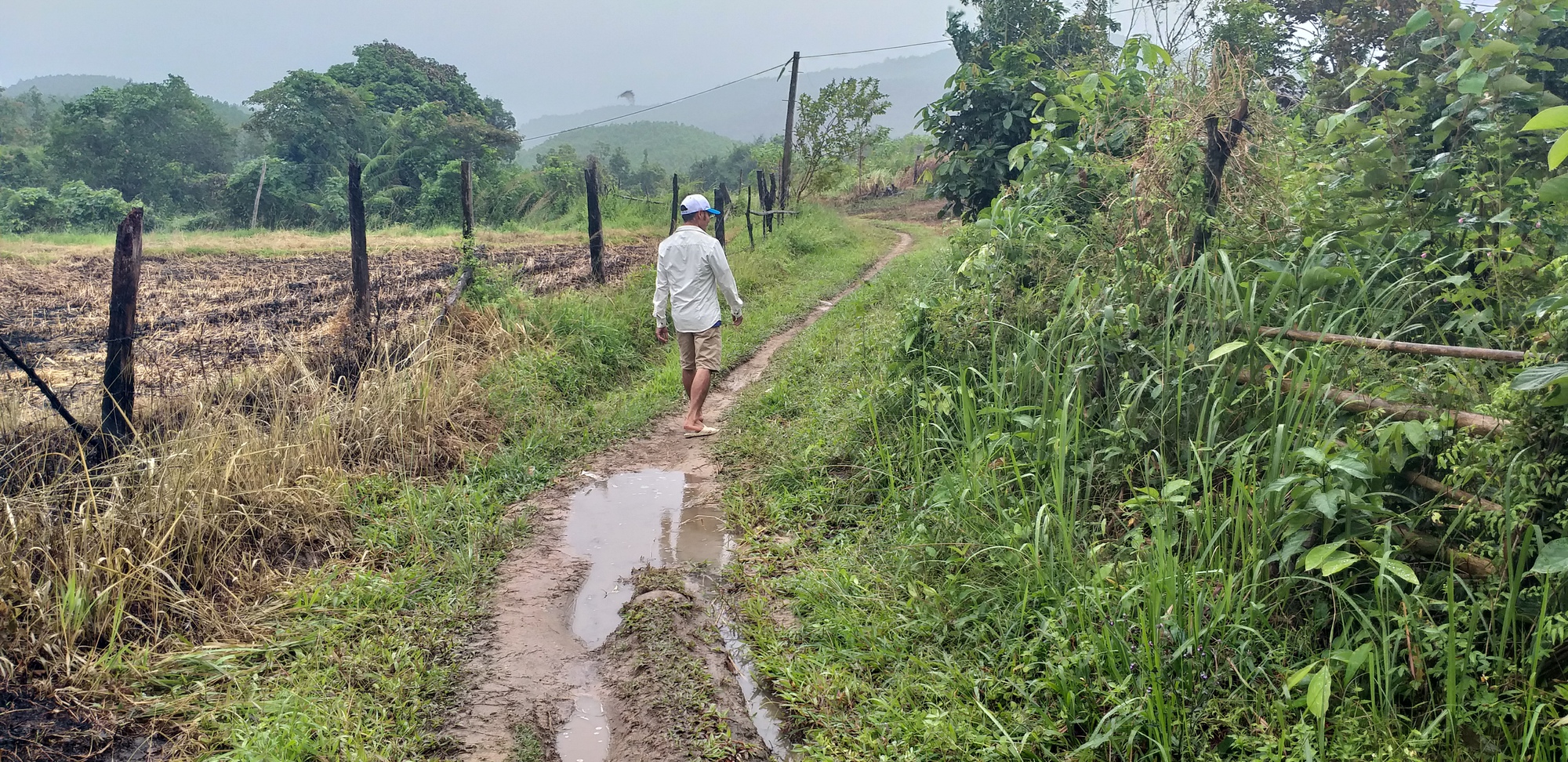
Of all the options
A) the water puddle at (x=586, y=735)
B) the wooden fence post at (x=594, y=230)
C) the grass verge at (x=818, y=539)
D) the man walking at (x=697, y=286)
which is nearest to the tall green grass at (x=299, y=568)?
the water puddle at (x=586, y=735)

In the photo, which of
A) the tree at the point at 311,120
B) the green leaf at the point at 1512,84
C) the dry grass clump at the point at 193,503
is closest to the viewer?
the green leaf at the point at 1512,84

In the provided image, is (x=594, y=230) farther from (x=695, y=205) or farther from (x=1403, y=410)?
(x=1403, y=410)

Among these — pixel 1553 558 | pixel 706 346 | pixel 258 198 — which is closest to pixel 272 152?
pixel 258 198

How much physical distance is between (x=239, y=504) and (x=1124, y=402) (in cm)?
431

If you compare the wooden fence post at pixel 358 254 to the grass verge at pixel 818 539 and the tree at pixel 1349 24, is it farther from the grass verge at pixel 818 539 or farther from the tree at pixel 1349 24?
the tree at pixel 1349 24

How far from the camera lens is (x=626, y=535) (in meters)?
4.55

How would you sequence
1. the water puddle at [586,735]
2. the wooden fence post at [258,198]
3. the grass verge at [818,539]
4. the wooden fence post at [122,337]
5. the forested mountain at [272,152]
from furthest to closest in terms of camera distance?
the forested mountain at [272,152] → the wooden fence post at [258,198] → the wooden fence post at [122,337] → the grass verge at [818,539] → the water puddle at [586,735]

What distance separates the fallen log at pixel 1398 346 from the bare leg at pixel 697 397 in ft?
12.8

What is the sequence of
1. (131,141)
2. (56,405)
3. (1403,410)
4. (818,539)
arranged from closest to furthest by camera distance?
(1403,410), (56,405), (818,539), (131,141)

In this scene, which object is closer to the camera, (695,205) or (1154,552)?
(1154,552)

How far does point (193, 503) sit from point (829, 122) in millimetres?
26767

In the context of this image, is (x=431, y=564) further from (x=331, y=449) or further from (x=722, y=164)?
(x=722, y=164)

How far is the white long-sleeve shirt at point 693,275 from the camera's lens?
20.2 feet

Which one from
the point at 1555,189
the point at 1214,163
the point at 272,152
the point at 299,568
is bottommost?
the point at 299,568
